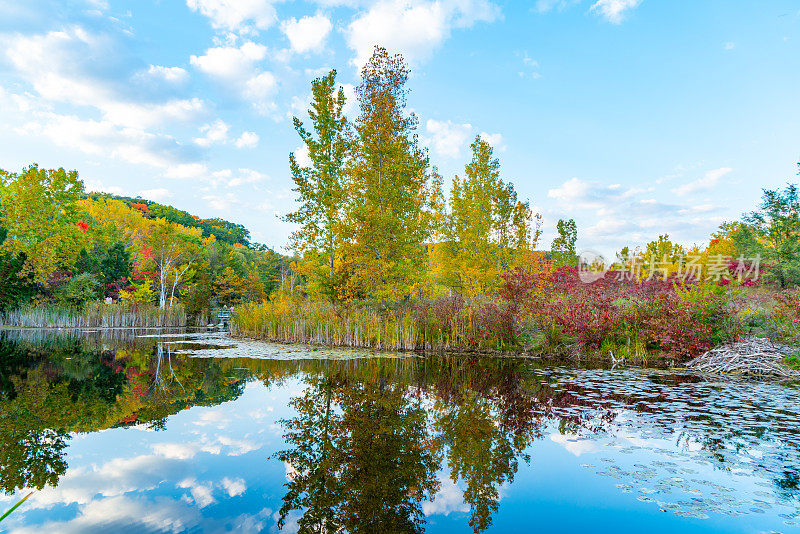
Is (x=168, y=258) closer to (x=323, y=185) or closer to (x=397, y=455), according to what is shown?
(x=323, y=185)

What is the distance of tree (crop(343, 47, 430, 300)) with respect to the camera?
14930 mm

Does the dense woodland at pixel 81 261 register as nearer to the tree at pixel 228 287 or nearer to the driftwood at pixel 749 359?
the tree at pixel 228 287

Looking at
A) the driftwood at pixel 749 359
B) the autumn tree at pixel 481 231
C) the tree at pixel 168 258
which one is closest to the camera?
the driftwood at pixel 749 359

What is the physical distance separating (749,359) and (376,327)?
33.4 feet

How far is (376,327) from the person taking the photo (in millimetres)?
13609

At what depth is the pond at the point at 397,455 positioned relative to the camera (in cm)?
302

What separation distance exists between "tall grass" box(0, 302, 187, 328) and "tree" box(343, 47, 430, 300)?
61.4 feet

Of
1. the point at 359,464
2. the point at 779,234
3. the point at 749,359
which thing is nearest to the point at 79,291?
the point at 359,464

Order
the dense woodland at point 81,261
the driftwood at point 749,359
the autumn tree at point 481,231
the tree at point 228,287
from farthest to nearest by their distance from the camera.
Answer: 1. the tree at point 228,287
2. the dense woodland at point 81,261
3. the autumn tree at point 481,231
4. the driftwood at point 749,359

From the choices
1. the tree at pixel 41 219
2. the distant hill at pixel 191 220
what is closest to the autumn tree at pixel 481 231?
the tree at pixel 41 219

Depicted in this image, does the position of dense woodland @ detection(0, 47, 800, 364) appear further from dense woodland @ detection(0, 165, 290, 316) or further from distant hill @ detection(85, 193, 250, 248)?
distant hill @ detection(85, 193, 250, 248)

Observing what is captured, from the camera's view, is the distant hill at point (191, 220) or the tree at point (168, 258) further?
the distant hill at point (191, 220)

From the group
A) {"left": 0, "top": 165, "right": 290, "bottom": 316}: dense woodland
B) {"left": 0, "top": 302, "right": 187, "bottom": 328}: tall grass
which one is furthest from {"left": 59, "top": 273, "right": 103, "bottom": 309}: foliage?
{"left": 0, "top": 302, "right": 187, "bottom": 328}: tall grass

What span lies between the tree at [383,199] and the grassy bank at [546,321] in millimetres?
1329
